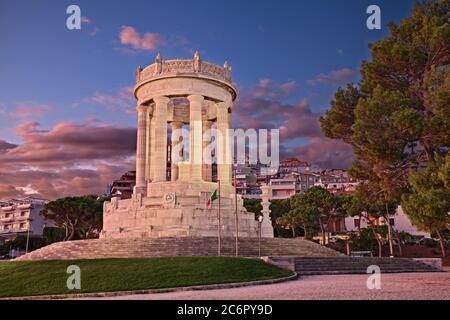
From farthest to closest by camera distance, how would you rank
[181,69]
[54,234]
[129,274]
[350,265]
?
[54,234] → [181,69] → [350,265] → [129,274]

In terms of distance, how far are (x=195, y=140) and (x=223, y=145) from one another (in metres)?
3.71

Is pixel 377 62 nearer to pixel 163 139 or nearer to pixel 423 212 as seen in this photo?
pixel 423 212

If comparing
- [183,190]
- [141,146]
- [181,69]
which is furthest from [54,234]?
[181,69]

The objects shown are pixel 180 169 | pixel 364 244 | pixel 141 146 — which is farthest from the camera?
pixel 364 244

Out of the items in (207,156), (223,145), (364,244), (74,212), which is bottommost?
(364,244)

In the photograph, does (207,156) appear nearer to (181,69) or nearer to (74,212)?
(181,69)

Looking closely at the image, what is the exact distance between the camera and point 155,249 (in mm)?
34906

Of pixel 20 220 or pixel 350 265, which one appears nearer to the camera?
pixel 350 265

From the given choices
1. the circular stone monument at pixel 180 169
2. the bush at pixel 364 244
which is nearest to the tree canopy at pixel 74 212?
the circular stone monument at pixel 180 169

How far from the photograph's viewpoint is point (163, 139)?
49.0 metres

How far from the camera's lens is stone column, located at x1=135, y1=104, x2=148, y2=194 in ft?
165

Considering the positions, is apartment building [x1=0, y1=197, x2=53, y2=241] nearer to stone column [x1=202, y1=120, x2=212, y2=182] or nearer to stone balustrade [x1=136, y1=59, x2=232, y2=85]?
stone column [x1=202, y1=120, x2=212, y2=182]

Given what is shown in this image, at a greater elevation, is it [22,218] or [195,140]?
[195,140]

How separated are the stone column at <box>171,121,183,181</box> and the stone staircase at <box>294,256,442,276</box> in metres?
27.0
